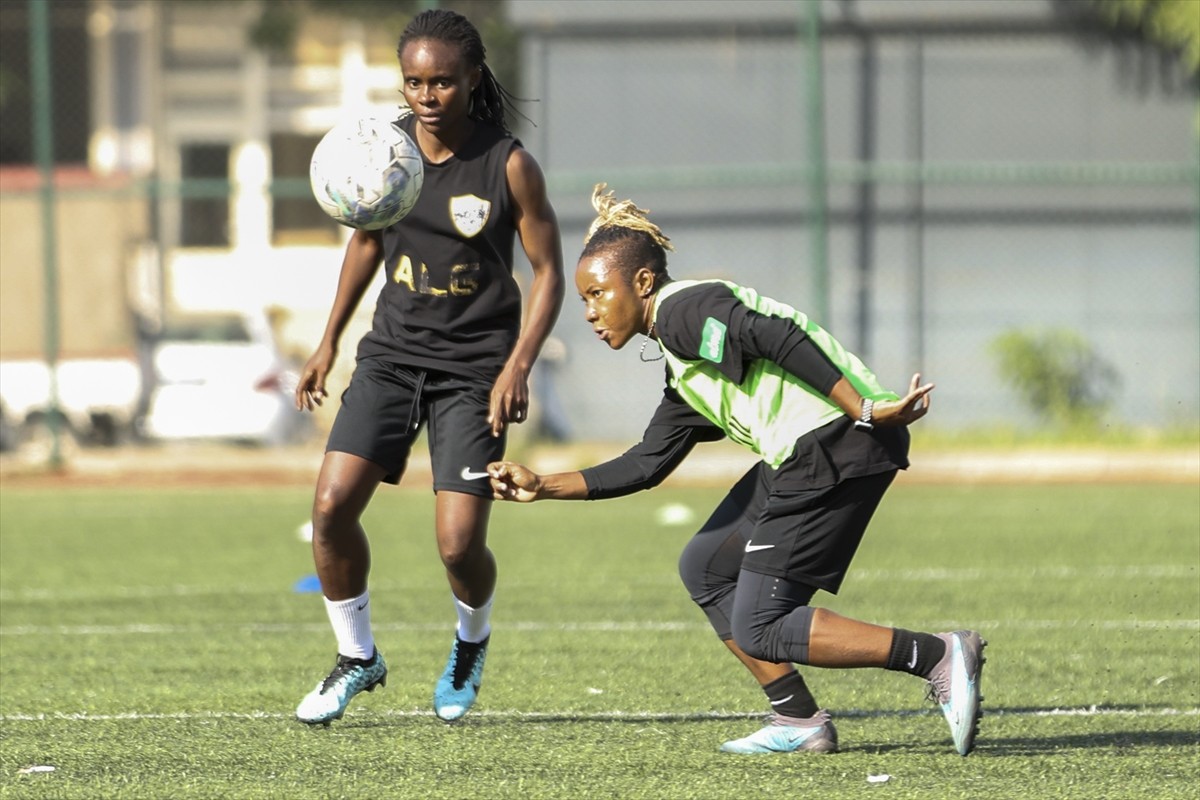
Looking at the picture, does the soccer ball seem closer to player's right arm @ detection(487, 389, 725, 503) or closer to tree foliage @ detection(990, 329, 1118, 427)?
player's right arm @ detection(487, 389, 725, 503)

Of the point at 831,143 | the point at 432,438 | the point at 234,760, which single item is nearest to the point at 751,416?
the point at 432,438

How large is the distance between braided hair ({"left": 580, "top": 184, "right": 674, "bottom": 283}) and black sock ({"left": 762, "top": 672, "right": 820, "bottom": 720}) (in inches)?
44.5

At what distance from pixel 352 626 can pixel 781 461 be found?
4.76 ft

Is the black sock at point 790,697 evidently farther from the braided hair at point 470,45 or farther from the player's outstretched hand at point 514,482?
the braided hair at point 470,45

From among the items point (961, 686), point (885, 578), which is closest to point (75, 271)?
point (885, 578)

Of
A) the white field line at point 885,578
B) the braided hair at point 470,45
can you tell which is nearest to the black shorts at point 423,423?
the braided hair at point 470,45

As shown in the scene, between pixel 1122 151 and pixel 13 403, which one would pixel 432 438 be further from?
pixel 13 403

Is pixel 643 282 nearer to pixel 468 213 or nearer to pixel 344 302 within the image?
pixel 468 213

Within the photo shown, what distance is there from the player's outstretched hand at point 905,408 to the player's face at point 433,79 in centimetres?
163

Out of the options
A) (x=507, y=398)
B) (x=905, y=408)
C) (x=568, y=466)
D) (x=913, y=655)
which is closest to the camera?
(x=905, y=408)

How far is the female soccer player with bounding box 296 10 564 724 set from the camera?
18.5ft

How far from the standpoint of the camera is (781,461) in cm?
509

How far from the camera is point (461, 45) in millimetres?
5691

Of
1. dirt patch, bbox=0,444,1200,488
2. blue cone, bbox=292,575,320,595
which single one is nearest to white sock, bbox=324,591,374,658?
blue cone, bbox=292,575,320,595
